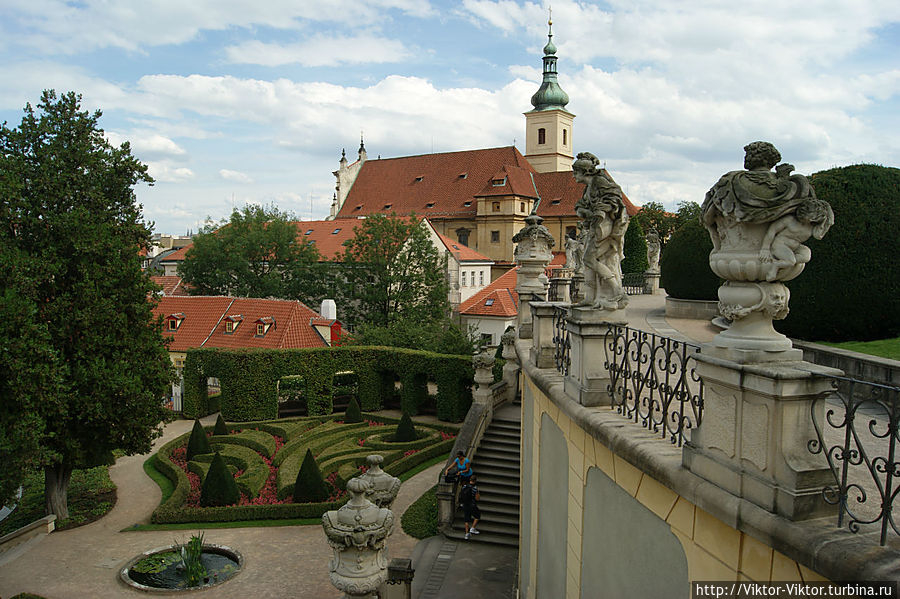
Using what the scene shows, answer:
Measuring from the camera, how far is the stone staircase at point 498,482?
17.2 metres

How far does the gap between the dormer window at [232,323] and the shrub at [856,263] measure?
28.0 m

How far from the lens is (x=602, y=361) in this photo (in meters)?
6.34

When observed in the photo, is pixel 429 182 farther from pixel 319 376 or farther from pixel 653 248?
pixel 319 376

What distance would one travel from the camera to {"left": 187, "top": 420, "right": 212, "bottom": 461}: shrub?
2341 centimetres

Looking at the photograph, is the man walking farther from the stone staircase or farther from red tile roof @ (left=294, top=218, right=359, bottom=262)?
red tile roof @ (left=294, top=218, right=359, bottom=262)

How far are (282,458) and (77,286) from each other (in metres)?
9.43

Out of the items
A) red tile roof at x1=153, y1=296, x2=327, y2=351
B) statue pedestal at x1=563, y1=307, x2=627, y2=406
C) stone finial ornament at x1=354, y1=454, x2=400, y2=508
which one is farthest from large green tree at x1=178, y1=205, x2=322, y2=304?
statue pedestal at x1=563, y1=307, x2=627, y2=406

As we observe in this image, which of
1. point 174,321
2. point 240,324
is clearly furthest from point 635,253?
point 174,321

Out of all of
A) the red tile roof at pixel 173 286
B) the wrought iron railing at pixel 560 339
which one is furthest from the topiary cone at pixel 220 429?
the red tile roof at pixel 173 286

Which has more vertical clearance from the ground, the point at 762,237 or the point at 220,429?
the point at 762,237

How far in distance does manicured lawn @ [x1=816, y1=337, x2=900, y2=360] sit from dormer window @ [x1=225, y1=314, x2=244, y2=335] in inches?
1115

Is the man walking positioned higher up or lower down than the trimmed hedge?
lower down

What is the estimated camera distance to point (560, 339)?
27.5ft

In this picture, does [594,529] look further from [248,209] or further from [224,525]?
[248,209]
